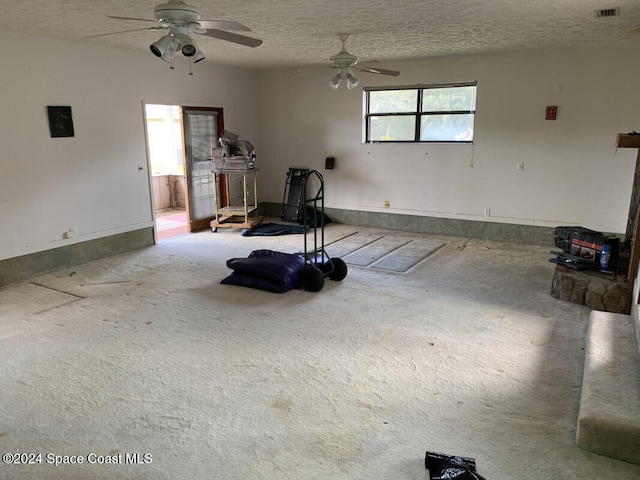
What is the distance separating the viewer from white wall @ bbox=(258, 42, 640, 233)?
6.25m

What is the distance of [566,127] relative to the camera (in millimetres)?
6512

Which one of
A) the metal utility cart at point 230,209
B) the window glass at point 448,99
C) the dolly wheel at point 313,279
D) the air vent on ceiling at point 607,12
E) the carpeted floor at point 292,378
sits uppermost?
the air vent on ceiling at point 607,12

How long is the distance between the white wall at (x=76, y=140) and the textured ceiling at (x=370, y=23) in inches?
13.8

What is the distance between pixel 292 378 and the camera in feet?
10.8

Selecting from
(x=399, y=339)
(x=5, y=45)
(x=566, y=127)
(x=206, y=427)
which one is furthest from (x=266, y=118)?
(x=206, y=427)

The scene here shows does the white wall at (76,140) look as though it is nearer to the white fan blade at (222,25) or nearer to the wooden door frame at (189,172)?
the wooden door frame at (189,172)

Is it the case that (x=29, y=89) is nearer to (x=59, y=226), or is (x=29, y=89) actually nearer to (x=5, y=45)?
(x=5, y=45)

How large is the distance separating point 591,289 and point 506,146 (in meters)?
3.14

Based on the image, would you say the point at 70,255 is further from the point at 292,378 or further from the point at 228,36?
the point at 292,378

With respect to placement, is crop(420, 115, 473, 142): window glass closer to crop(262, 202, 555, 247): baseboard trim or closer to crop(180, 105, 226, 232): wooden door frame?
crop(262, 202, 555, 247): baseboard trim

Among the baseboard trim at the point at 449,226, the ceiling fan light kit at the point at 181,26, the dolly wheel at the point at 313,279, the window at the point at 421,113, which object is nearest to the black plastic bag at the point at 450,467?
the dolly wheel at the point at 313,279

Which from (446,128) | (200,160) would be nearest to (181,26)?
(200,160)

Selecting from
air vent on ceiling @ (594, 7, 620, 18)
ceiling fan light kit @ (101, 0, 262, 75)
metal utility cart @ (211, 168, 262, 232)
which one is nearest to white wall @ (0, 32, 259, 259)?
metal utility cart @ (211, 168, 262, 232)

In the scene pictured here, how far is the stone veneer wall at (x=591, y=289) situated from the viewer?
14.2 feet
